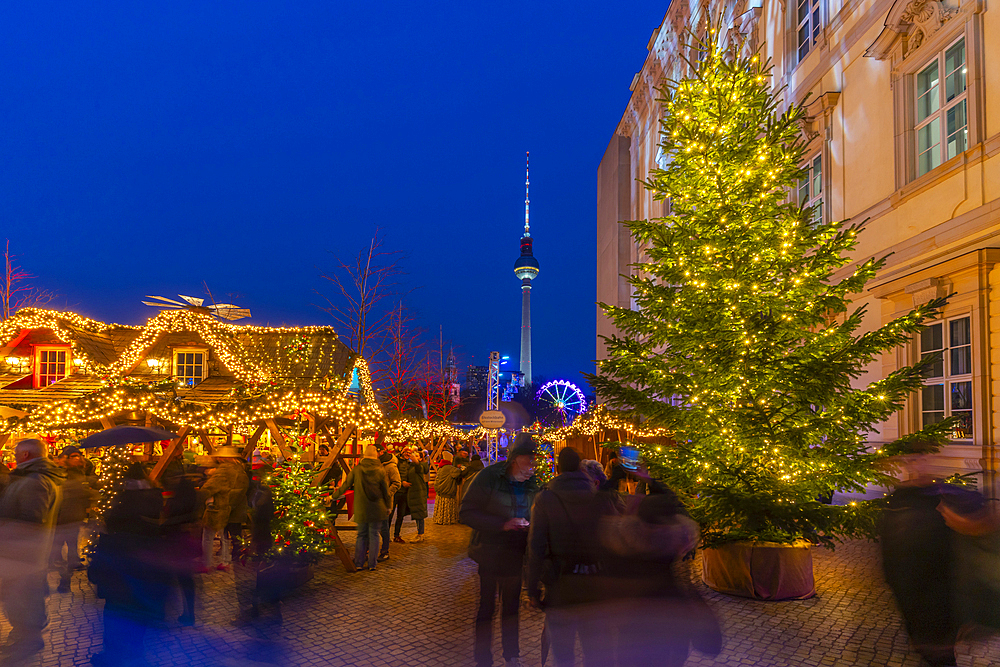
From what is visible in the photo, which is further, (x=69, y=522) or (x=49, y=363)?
(x=49, y=363)

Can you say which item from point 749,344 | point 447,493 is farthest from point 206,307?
point 749,344

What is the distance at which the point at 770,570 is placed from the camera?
7.79 m

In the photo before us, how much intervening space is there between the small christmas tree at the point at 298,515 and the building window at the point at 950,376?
9.98 metres

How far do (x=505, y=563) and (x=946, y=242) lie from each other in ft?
35.0

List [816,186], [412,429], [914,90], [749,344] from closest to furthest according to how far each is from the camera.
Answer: [749,344]
[914,90]
[816,186]
[412,429]

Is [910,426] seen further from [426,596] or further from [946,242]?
[426,596]

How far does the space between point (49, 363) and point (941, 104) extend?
25559 mm

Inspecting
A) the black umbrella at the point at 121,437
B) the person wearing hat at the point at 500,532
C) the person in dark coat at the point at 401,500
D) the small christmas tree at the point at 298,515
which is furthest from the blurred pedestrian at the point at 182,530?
the person in dark coat at the point at 401,500

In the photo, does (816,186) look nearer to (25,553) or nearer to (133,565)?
(133,565)

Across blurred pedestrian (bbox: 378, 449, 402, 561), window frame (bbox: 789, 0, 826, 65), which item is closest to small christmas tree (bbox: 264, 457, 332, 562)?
blurred pedestrian (bbox: 378, 449, 402, 561)

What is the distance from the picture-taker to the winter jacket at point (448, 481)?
14312 mm

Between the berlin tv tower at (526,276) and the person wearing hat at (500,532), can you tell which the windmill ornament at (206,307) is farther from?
the berlin tv tower at (526,276)

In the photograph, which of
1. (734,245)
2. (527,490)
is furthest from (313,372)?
(527,490)

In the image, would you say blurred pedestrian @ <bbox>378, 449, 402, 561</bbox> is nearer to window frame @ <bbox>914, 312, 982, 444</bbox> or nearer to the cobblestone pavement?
the cobblestone pavement
